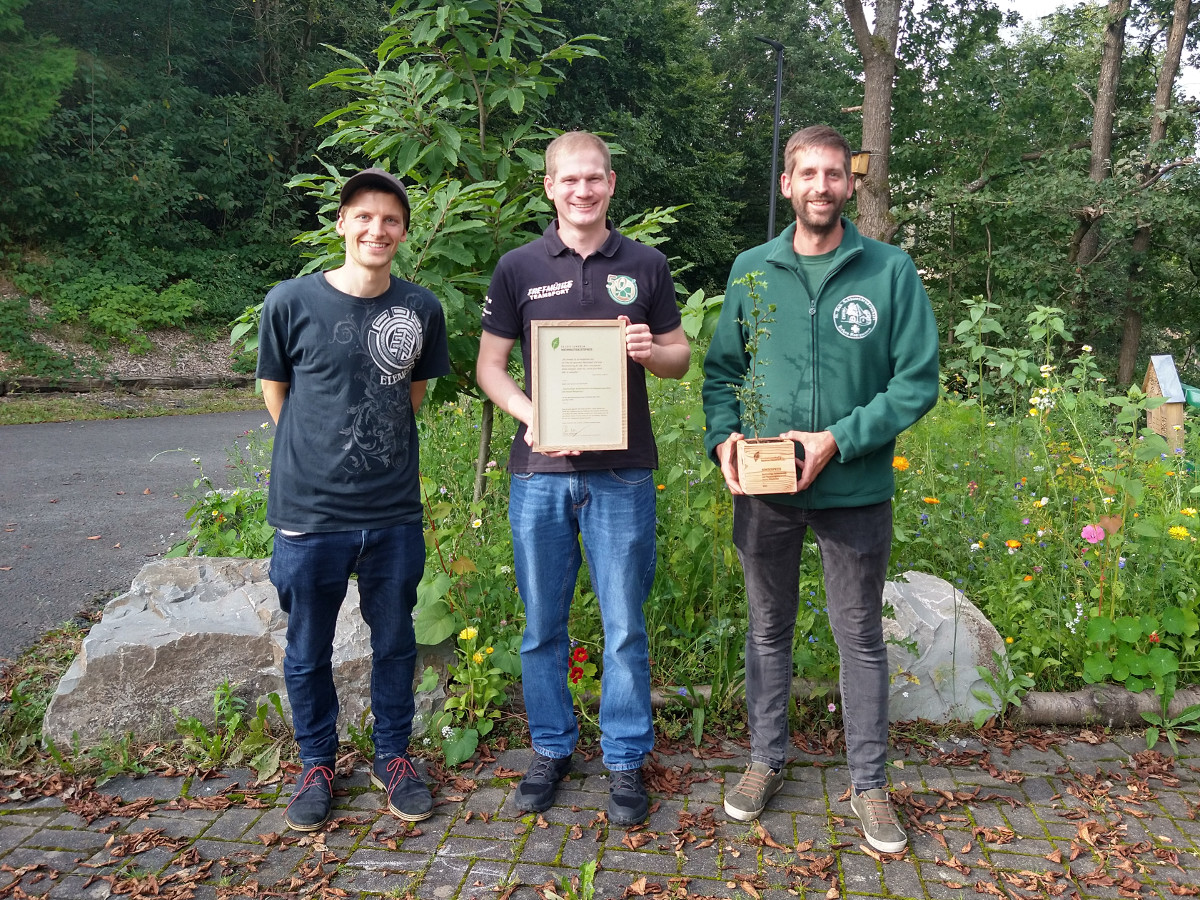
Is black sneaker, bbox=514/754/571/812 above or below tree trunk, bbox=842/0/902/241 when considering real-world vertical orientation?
below

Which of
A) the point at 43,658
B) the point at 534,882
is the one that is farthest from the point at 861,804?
the point at 43,658

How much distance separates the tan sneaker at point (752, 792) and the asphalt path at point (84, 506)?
11.2 feet

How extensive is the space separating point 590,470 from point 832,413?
2.58ft

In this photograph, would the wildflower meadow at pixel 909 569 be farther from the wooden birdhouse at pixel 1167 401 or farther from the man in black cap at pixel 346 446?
the wooden birdhouse at pixel 1167 401

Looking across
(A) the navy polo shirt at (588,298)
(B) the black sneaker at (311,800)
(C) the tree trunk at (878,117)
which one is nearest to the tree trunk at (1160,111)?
(C) the tree trunk at (878,117)

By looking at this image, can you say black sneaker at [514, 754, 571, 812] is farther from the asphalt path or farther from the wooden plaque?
the asphalt path

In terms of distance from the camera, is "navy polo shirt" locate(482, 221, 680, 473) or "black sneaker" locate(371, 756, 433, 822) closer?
"navy polo shirt" locate(482, 221, 680, 473)

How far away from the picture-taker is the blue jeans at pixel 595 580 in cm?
285

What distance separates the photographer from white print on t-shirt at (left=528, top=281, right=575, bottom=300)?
2.82 m

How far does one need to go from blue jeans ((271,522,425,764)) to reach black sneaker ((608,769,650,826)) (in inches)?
30.1

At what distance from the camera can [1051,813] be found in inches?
118

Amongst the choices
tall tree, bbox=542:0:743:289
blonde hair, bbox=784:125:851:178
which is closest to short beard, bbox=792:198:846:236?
blonde hair, bbox=784:125:851:178

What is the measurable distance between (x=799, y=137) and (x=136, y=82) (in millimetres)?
21133

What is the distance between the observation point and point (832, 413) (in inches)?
109
